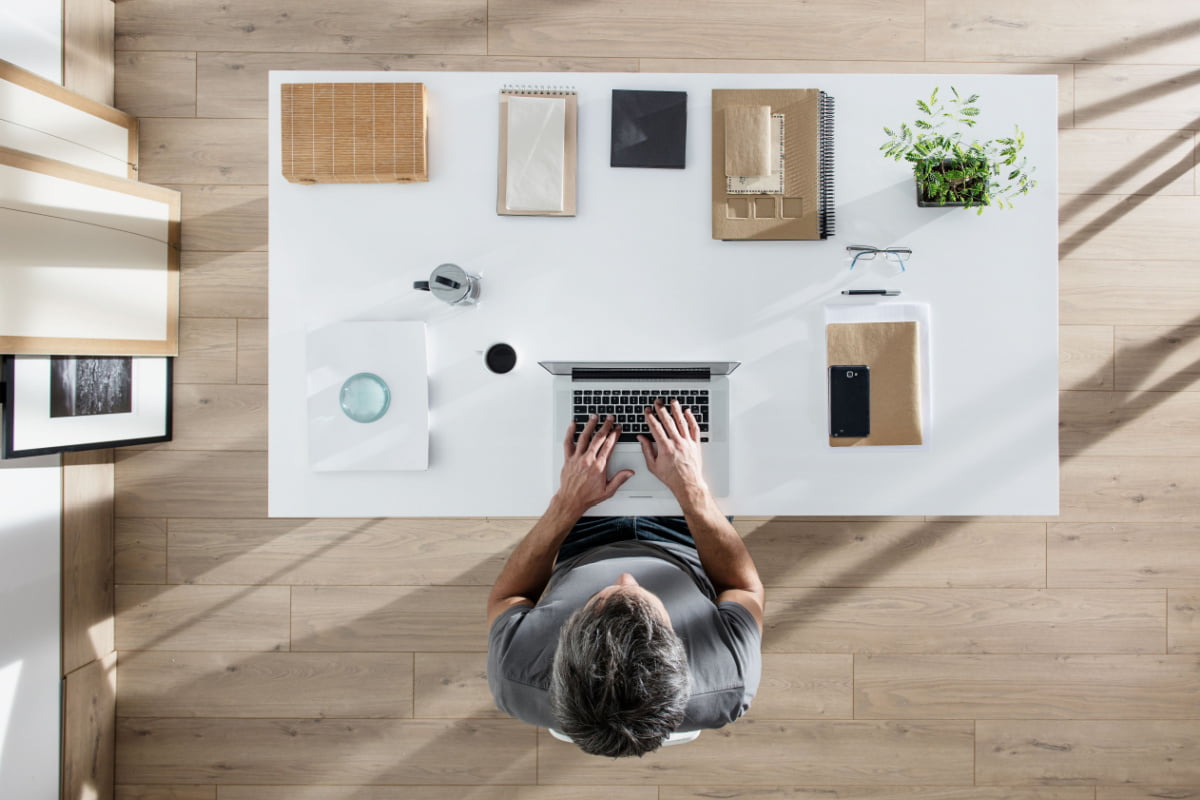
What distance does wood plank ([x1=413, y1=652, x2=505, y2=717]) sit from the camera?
1.92m

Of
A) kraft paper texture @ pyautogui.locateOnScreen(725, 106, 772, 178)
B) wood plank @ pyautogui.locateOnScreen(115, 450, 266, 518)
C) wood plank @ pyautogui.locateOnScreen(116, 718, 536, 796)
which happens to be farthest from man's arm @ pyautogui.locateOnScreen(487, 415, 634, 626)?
wood plank @ pyautogui.locateOnScreen(115, 450, 266, 518)

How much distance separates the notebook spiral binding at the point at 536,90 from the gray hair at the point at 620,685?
106cm

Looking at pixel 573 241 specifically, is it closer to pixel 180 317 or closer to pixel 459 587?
pixel 459 587

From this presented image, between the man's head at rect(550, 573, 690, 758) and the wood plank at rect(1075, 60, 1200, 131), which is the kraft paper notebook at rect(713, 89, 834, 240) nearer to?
the man's head at rect(550, 573, 690, 758)

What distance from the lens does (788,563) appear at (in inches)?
76.1

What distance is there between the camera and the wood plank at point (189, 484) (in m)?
1.94

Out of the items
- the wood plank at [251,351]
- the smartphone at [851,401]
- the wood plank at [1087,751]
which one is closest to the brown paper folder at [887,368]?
the smartphone at [851,401]

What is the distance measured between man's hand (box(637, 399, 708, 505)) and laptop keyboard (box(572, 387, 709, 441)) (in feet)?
0.07

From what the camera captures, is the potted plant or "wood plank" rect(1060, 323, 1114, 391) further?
"wood plank" rect(1060, 323, 1114, 391)

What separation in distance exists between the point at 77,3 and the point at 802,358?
226cm

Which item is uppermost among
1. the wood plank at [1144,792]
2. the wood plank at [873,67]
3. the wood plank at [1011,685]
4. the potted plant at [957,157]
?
the wood plank at [873,67]

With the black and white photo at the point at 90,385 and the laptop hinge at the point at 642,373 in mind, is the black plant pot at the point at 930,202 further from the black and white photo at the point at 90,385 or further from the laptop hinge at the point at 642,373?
the black and white photo at the point at 90,385

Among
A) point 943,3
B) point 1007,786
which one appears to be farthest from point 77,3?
point 1007,786

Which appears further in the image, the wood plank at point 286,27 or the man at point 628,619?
the wood plank at point 286,27
